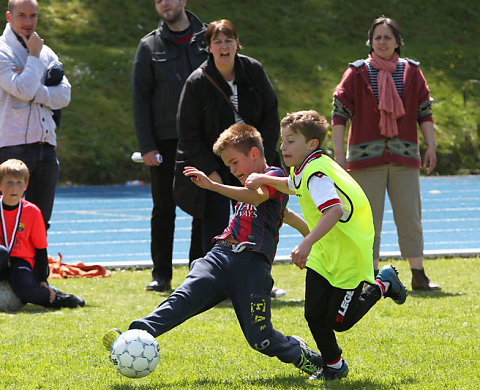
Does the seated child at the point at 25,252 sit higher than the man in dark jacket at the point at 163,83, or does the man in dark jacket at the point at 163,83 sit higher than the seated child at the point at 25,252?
the man in dark jacket at the point at 163,83

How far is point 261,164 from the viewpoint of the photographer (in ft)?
16.3

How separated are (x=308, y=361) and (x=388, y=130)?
3289 mm

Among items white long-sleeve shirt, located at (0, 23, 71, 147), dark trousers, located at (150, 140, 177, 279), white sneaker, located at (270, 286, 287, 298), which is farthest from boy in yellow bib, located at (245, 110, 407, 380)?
dark trousers, located at (150, 140, 177, 279)

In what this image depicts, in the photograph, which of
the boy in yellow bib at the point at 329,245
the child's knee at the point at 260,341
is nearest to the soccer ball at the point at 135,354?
the child's knee at the point at 260,341

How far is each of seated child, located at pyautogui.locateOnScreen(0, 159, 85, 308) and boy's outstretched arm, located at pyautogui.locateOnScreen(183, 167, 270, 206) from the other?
2626 mm

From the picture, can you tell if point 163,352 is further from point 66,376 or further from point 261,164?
point 261,164

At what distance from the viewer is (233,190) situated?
475 cm

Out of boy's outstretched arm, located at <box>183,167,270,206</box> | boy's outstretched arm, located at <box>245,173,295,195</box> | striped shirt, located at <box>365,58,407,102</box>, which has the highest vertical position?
striped shirt, located at <box>365,58,407,102</box>

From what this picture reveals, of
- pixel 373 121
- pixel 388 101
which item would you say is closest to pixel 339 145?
pixel 373 121

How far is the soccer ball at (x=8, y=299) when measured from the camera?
22.8ft

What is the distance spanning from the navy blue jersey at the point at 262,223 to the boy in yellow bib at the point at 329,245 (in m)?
0.22

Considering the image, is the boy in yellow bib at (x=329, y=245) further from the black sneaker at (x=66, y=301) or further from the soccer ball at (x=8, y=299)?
the soccer ball at (x=8, y=299)

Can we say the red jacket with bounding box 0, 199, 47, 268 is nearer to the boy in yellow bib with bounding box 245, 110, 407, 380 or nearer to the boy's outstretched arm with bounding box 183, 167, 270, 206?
the boy's outstretched arm with bounding box 183, 167, 270, 206

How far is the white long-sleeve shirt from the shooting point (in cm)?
707
